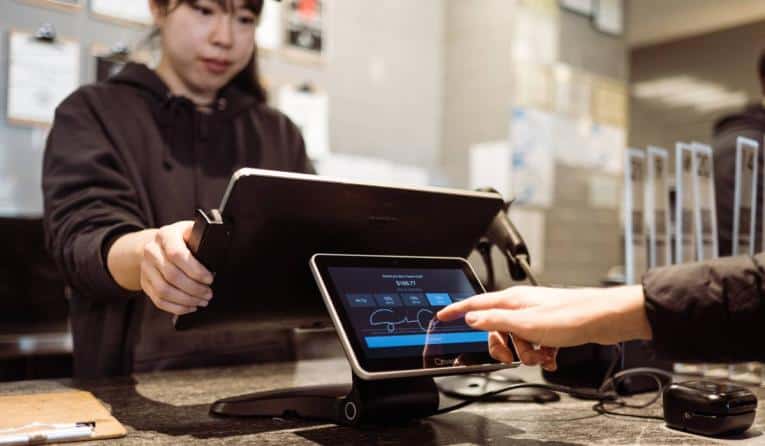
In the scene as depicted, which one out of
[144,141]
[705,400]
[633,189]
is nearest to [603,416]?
[705,400]

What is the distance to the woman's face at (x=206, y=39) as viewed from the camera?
1285mm

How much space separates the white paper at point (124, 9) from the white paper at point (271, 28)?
0.39 metres

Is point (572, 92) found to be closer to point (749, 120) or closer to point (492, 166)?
point (492, 166)

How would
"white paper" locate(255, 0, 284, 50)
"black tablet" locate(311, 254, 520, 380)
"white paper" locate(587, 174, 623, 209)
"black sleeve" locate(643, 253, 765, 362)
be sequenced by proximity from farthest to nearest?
"white paper" locate(587, 174, 623, 209) < "white paper" locate(255, 0, 284, 50) < "black tablet" locate(311, 254, 520, 380) < "black sleeve" locate(643, 253, 765, 362)

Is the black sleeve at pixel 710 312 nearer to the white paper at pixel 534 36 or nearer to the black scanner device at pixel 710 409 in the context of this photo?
the black scanner device at pixel 710 409

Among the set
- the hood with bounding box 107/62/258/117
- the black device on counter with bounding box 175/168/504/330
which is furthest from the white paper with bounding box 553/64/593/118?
the black device on counter with bounding box 175/168/504/330

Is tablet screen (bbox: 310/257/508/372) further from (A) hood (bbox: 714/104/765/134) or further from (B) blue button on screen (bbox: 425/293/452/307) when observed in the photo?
(A) hood (bbox: 714/104/765/134)

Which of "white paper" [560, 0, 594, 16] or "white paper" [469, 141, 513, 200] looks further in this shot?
"white paper" [560, 0, 594, 16]

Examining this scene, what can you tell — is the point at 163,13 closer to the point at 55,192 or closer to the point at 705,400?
the point at 55,192

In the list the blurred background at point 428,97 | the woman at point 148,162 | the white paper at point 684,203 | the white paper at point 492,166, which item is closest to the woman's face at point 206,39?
the woman at point 148,162

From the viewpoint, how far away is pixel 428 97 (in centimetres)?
298

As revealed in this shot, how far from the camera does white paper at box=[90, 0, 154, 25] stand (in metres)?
2.09

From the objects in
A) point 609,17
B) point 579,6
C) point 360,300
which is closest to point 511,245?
point 360,300

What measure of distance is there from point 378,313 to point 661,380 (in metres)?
0.63
